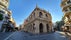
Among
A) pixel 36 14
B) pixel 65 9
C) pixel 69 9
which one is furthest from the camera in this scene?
pixel 65 9

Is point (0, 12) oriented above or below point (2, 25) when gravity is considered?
above

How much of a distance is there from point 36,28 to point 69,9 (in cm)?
1370

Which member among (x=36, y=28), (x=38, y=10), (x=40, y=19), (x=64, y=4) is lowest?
(x=36, y=28)

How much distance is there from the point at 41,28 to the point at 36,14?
14.9 ft

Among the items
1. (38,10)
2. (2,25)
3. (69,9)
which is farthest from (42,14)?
(2,25)

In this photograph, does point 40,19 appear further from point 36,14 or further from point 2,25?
point 2,25

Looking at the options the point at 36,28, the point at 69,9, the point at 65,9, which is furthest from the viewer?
the point at 65,9

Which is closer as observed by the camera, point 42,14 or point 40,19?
point 40,19

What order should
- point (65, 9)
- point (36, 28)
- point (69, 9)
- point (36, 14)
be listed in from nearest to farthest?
1. point (36, 28)
2. point (36, 14)
3. point (69, 9)
4. point (65, 9)

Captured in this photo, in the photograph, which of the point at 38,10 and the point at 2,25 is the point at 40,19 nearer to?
the point at 38,10

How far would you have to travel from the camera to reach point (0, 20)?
127 ft

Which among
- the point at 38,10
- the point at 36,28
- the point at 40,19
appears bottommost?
the point at 36,28

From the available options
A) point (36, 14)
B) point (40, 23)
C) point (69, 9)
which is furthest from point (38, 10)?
point (69, 9)

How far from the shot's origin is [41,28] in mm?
33312
